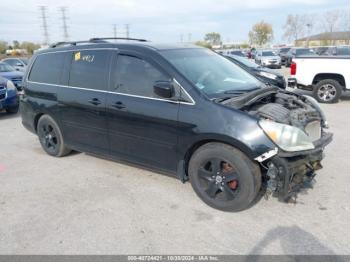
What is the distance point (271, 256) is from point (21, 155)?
15.2ft

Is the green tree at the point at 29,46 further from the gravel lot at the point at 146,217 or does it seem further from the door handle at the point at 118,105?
the door handle at the point at 118,105

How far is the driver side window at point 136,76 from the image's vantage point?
3824mm

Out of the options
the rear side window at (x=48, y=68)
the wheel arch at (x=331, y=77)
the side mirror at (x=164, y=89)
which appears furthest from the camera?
the wheel arch at (x=331, y=77)

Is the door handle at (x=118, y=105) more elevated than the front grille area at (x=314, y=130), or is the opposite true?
the door handle at (x=118, y=105)

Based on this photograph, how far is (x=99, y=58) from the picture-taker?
14.3 feet

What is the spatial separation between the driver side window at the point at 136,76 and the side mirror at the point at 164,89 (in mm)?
131

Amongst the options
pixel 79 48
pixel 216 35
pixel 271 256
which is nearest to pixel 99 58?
pixel 79 48

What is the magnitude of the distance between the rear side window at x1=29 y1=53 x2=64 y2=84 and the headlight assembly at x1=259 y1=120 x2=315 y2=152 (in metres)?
3.33

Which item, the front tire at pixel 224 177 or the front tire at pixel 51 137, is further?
the front tire at pixel 51 137

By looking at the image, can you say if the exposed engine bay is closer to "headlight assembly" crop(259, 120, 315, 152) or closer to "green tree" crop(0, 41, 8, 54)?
"headlight assembly" crop(259, 120, 315, 152)

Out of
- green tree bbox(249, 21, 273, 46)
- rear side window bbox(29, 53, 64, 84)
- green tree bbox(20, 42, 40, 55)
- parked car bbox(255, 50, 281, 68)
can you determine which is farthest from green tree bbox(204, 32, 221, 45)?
rear side window bbox(29, 53, 64, 84)

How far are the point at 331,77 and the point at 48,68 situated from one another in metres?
8.42

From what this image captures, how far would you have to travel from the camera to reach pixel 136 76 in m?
3.97

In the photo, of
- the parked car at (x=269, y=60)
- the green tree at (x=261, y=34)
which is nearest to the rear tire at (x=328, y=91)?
the parked car at (x=269, y=60)
